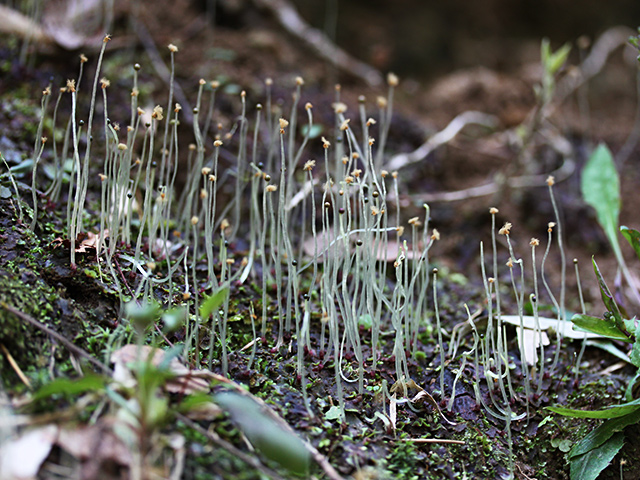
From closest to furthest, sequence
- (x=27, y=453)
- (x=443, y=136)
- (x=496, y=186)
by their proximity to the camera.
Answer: (x=27, y=453)
(x=496, y=186)
(x=443, y=136)

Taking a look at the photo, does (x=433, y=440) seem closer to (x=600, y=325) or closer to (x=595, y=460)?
(x=595, y=460)

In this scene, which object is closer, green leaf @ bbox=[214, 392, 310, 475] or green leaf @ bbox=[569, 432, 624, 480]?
green leaf @ bbox=[214, 392, 310, 475]

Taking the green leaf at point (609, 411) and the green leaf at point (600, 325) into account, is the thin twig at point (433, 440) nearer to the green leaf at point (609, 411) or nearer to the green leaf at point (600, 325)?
the green leaf at point (609, 411)

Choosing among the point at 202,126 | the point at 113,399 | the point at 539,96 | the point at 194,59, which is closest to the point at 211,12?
the point at 194,59

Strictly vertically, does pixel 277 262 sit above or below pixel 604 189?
below

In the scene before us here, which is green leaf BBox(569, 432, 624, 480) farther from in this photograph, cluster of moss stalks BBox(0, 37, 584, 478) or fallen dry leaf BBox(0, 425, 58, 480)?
fallen dry leaf BBox(0, 425, 58, 480)

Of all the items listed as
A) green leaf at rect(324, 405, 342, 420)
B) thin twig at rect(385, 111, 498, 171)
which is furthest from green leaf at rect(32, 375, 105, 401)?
thin twig at rect(385, 111, 498, 171)

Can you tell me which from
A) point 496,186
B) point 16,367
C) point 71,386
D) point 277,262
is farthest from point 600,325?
point 16,367
